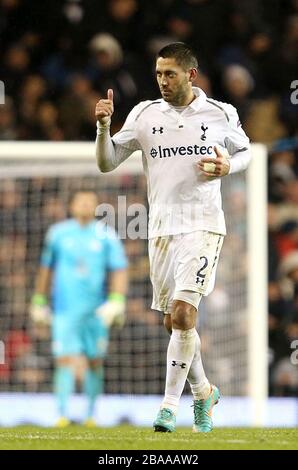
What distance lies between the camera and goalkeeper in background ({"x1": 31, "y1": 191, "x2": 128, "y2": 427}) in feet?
40.0

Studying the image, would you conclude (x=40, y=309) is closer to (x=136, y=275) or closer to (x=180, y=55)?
(x=136, y=275)

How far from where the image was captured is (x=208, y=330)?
12125 millimetres

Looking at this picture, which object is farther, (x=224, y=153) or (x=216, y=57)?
(x=216, y=57)

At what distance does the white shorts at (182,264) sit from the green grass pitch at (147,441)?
0.77 metres

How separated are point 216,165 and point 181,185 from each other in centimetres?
30

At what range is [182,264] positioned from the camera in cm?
783

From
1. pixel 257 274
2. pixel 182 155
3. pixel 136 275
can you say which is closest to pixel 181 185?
pixel 182 155

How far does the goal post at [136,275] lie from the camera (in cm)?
1161

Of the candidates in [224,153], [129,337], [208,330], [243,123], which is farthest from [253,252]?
[224,153]

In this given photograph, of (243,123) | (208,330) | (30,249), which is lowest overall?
(208,330)

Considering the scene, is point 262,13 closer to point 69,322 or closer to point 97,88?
point 97,88

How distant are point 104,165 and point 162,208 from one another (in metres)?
0.41

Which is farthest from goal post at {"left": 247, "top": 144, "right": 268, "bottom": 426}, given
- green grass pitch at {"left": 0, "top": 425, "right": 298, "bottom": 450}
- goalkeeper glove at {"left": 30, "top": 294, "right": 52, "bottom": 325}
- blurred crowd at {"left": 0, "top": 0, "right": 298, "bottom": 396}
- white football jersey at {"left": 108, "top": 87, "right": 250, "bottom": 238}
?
white football jersey at {"left": 108, "top": 87, "right": 250, "bottom": 238}

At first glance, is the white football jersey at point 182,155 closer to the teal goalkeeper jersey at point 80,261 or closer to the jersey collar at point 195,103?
the jersey collar at point 195,103
